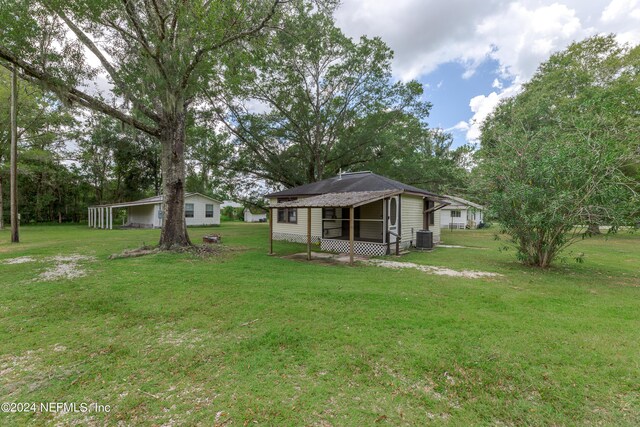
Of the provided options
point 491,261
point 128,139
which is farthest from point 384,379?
point 128,139

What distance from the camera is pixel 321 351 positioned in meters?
3.22

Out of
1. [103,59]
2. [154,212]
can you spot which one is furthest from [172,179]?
[154,212]

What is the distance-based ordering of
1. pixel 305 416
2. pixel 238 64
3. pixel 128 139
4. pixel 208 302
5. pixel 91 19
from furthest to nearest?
pixel 128 139 < pixel 238 64 < pixel 91 19 < pixel 208 302 < pixel 305 416

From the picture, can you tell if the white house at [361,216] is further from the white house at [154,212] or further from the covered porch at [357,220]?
the white house at [154,212]

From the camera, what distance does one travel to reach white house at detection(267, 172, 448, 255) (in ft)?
34.5

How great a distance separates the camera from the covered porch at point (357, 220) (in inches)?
364

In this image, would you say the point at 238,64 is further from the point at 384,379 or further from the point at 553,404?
the point at 553,404

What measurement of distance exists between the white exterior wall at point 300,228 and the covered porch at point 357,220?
46 cm

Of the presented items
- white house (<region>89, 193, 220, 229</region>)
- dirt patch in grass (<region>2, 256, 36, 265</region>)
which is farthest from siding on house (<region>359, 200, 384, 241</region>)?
white house (<region>89, 193, 220, 229</region>)

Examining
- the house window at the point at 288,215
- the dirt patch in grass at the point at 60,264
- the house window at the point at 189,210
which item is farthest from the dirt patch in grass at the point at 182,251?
the house window at the point at 189,210

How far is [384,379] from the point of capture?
2717 mm

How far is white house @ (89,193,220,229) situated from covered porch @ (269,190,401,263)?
1468 cm

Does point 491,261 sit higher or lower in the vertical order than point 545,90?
lower

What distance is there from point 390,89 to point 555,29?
8746 millimetres
